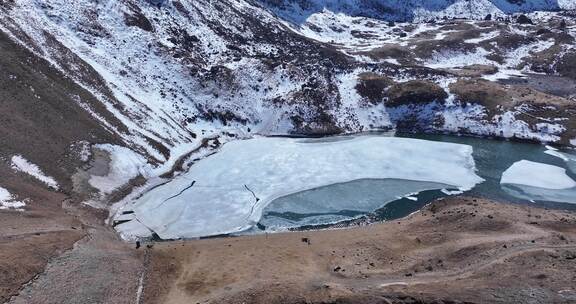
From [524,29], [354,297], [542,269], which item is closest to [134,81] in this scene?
[354,297]

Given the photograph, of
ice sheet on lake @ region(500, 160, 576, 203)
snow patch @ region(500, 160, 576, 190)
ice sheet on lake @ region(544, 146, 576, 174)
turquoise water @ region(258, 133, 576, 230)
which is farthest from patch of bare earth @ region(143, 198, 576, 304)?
ice sheet on lake @ region(544, 146, 576, 174)

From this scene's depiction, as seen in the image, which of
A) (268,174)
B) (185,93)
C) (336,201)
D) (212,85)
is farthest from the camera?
(212,85)

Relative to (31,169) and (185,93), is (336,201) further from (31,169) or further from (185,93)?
(185,93)

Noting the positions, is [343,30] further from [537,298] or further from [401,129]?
[537,298]

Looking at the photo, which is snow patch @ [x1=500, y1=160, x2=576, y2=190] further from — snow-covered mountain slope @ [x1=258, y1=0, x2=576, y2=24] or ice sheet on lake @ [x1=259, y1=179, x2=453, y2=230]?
snow-covered mountain slope @ [x1=258, y1=0, x2=576, y2=24]

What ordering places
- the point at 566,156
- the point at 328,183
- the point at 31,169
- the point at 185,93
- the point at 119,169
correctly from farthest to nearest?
the point at 185,93, the point at 566,156, the point at 328,183, the point at 119,169, the point at 31,169

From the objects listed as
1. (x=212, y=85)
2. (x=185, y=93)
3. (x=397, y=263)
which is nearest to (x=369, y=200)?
(x=397, y=263)

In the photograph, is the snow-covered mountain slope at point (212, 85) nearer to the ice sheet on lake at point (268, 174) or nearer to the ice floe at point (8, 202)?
the ice sheet on lake at point (268, 174)
